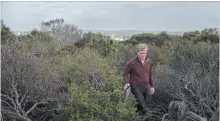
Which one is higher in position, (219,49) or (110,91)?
(219,49)

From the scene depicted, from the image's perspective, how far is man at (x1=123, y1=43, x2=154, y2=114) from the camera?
5.77 m

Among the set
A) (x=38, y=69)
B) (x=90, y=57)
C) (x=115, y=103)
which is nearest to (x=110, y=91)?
(x=115, y=103)

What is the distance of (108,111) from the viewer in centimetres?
547

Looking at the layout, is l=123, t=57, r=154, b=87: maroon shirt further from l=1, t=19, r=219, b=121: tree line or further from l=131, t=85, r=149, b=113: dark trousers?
l=1, t=19, r=219, b=121: tree line

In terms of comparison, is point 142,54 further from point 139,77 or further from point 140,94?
point 140,94

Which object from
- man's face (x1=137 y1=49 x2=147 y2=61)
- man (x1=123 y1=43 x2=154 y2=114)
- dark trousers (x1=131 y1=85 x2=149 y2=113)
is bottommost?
dark trousers (x1=131 y1=85 x2=149 y2=113)

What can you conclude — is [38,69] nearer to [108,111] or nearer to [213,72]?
[108,111]

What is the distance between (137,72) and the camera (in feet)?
19.0

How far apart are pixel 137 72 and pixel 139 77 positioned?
8 centimetres

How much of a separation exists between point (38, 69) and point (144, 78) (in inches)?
65.6

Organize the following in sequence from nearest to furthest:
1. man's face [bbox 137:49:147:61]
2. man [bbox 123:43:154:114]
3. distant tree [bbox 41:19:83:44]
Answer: man's face [bbox 137:49:147:61], man [bbox 123:43:154:114], distant tree [bbox 41:19:83:44]

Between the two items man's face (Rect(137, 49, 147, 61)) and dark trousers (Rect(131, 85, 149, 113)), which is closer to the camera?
man's face (Rect(137, 49, 147, 61))

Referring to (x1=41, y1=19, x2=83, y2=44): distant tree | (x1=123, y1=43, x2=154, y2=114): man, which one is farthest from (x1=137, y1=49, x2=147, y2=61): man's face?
(x1=41, y1=19, x2=83, y2=44): distant tree

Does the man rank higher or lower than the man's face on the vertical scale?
lower
